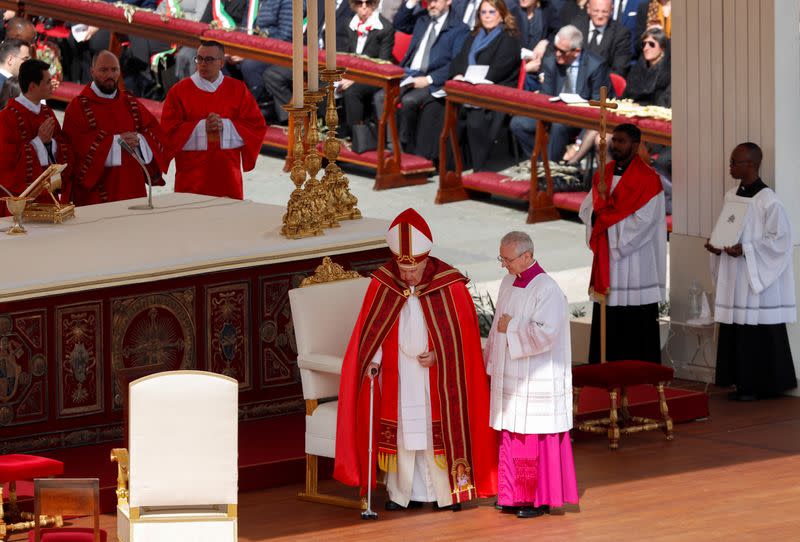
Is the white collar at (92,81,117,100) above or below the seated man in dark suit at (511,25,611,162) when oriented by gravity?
below

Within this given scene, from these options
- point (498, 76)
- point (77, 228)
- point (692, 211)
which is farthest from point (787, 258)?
point (498, 76)

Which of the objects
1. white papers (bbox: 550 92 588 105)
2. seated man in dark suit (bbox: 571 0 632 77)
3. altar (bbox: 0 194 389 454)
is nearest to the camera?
altar (bbox: 0 194 389 454)

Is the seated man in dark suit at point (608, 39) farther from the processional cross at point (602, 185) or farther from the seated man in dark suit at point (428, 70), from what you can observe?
the processional cross at point (602, 185)

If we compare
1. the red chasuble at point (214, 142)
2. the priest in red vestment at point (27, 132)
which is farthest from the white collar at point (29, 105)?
the red chasuble at point (214, 142)

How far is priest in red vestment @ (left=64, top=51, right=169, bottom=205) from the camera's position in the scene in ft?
37.5

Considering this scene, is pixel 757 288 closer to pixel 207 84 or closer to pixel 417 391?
pixel 417 391

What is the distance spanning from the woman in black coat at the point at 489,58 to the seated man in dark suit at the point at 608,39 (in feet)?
2.56

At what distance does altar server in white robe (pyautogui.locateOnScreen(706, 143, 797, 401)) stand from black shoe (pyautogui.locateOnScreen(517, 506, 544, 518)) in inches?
99.9

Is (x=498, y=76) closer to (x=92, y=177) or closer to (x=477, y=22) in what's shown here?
(x=477, y=22)

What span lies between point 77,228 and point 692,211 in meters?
3.68

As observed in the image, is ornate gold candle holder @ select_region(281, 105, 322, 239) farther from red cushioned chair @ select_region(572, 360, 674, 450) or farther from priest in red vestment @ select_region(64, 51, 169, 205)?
priest in red vestment @ select_region(64, 51, 169, 205)

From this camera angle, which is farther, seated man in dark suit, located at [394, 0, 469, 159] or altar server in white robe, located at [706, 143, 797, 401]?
seated man in dark suit, located at [394, 0, 469, 159]

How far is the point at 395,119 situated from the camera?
1583 cm

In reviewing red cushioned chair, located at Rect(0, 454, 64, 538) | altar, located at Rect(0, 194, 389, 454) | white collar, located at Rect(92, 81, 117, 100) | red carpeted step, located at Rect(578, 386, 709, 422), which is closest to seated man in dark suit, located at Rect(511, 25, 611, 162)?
white collar, located at Rect(92, 81, 117, 100)
